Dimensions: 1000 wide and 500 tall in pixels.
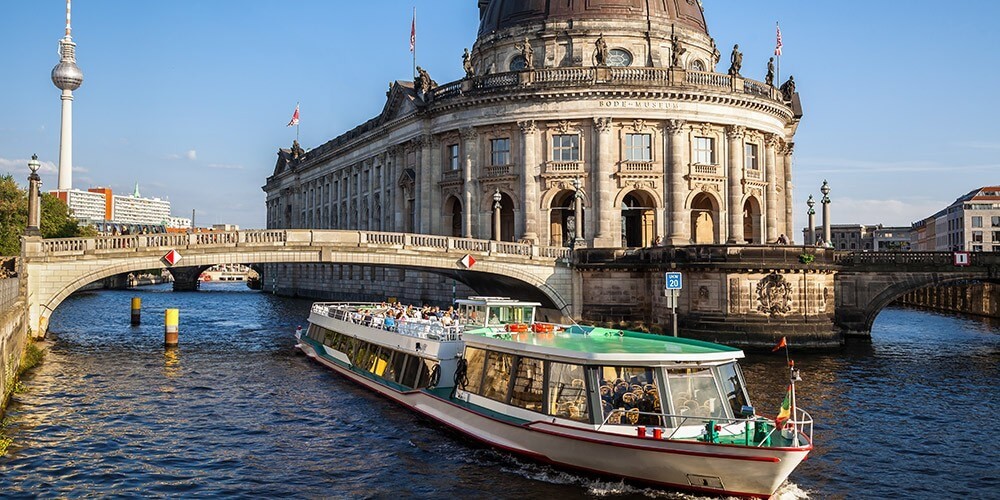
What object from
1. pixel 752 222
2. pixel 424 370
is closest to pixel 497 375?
pixel 424 370

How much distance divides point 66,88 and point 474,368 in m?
162

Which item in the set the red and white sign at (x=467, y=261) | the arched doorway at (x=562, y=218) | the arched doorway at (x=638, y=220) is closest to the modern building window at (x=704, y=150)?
the arched doorway at (x=638, y=220)

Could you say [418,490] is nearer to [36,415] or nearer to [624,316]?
[36,415]

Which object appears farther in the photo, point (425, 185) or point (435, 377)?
point (425, 185)

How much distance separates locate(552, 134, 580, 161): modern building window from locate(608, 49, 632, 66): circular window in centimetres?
901

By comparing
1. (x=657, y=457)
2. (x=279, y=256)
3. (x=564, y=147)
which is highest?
(x=564, y=147)

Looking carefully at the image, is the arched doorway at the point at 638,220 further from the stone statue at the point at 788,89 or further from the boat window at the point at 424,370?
the boat window at the point at 424,370

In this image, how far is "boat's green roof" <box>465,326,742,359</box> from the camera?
69.4 ft

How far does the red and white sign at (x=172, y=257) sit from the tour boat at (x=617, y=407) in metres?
20.2

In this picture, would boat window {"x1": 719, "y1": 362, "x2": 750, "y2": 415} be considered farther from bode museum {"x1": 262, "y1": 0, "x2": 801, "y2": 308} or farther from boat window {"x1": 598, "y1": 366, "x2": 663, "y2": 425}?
bode museum {"x1": 262, "y1": 0, "x2": 801, "y2": 308}

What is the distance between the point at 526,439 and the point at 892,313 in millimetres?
69556

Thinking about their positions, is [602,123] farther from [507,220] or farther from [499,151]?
[507,220]

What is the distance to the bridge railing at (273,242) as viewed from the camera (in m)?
42.8

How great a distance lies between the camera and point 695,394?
67.0 feet
